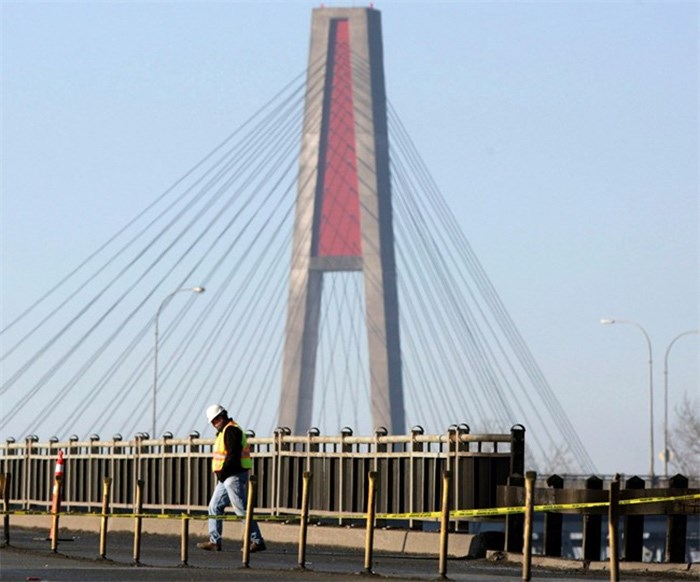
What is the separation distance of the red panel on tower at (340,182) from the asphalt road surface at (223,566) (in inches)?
2141

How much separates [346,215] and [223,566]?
2425 inches

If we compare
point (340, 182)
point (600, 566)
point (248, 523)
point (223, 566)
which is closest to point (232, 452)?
point (223, 566)

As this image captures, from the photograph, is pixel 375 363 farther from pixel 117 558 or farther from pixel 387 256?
pixel 117 558

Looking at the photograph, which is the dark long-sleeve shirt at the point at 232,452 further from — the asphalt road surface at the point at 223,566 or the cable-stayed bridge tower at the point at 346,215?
the cable-stayed bridge tower at the point at 346,215

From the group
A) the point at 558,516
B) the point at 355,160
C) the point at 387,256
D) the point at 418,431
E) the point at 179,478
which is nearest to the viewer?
the point at 558,516

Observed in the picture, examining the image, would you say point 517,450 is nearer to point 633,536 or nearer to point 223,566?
point 633,536

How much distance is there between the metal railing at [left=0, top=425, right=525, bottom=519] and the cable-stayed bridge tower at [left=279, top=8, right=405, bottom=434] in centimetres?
3500

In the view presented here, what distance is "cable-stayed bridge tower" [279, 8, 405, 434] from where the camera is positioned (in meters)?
77.8

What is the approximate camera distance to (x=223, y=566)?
22.0 metres

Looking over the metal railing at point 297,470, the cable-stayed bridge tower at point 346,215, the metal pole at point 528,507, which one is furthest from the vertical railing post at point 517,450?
the cable-stayed bridge tower at point 346,215

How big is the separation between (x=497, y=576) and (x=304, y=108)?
202 feet

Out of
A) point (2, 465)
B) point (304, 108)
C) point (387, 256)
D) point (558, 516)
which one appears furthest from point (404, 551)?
point (304, 108)

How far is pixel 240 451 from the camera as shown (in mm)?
24359

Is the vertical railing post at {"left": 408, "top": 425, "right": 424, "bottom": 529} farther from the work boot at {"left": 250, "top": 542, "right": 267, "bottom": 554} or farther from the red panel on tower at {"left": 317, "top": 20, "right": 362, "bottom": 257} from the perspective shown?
the red panel on tower at {"left": 317, "top": 20, "right": 362, "bottom": 257}
